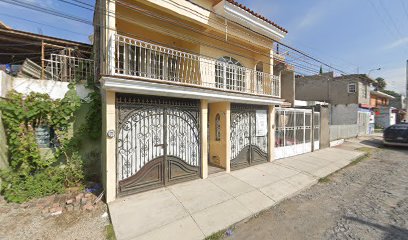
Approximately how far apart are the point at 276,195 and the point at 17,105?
285 inches

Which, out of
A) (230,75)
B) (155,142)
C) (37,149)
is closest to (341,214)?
(155,142)

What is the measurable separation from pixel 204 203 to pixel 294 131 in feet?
23.6

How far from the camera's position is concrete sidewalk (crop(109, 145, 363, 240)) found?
362cm

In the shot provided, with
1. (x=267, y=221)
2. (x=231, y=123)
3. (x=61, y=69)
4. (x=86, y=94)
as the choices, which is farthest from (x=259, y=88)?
(x=61, y=69)

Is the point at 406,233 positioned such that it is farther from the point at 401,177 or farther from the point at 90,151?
the point at 90,151

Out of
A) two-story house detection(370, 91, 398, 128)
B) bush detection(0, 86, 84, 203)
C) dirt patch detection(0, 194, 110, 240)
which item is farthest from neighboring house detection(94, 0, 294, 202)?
two-story house detection(370, 91, 398, 128)

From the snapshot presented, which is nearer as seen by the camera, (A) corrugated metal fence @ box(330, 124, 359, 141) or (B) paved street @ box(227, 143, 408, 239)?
(B) paved street @ box(227, 143, 408, 239)

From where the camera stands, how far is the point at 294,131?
976 centimetres

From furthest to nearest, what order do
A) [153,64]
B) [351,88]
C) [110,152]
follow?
1. [351,88]
2. [153,64]
3. [110,152]

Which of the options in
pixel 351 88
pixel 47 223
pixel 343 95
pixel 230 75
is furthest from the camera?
pixel 343 95

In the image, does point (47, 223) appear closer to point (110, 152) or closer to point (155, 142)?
point (110, 152)

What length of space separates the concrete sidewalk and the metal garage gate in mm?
1980

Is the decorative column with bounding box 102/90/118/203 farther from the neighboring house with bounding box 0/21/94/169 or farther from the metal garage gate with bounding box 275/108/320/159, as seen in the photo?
the metal garage gate with bounding box 275/108/320/159

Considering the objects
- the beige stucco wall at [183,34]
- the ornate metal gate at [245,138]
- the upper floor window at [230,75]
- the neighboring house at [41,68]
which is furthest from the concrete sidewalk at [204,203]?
the beige stucco wall at [183,34]
